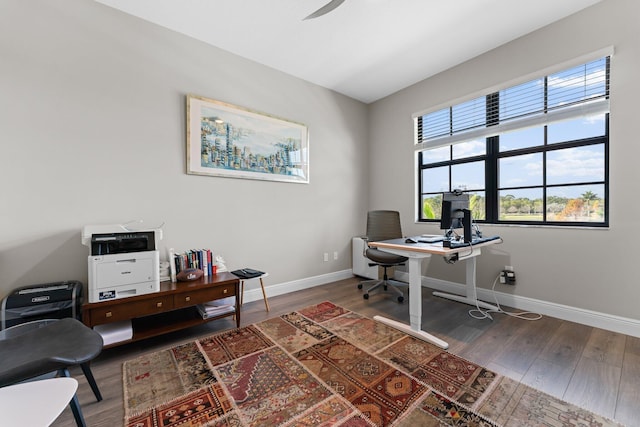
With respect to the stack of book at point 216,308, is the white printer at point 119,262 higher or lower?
higher

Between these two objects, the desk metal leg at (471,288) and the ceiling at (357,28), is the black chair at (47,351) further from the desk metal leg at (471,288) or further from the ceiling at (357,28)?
the desk metal leg at (471,288)

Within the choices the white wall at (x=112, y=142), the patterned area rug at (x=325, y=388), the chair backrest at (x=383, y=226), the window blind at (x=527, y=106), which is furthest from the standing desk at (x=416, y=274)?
the white wall at (x=112, y=142)

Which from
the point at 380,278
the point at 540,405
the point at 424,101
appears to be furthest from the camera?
the point at 380,278

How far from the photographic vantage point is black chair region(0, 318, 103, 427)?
3.72ft

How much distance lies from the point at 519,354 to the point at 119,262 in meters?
3.00

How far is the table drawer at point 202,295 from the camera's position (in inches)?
84.2

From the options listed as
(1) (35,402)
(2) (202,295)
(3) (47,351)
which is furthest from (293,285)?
(1) (35,402)

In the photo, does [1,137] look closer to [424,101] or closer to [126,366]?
[126,366]

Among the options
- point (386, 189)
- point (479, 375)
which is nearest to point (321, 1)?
point (386, 189)

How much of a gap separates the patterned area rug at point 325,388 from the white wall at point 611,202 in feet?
4.80

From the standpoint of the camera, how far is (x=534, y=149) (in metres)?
2.76

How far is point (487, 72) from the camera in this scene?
2.99m

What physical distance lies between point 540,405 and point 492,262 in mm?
1772

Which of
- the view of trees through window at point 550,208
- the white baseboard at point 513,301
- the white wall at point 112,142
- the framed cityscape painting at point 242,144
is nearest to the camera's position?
the white wall at point 112,142
